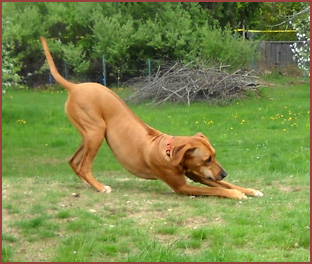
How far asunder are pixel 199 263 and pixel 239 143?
10.8 meters

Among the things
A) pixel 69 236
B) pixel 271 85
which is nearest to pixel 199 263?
pixel 69 236

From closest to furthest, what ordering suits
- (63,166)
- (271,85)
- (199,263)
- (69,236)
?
(199,263)
(69,236)
(63,166)
(271,85)

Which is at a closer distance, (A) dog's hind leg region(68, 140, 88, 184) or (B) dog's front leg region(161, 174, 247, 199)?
(B) dog's front leg region(161, 174, 247, 199)

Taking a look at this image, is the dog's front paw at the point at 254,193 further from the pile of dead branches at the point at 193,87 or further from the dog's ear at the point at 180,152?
the pile of dead branches at the point at 193,87

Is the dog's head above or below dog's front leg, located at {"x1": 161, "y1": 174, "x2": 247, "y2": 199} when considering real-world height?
above

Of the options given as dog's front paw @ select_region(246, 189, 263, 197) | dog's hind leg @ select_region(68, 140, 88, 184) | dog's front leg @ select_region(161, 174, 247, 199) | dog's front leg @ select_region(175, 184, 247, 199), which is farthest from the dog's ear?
dog's hind leg @ select_region(68, 140, 88, 184)

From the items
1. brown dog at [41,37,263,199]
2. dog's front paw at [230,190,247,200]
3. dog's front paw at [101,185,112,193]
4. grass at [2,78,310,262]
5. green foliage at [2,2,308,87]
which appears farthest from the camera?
green foliage at [2,2,308,87]

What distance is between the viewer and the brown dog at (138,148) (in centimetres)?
786

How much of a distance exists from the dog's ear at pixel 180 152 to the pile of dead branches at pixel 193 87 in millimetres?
15719

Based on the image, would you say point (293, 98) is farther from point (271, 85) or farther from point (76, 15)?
point (76, 15)

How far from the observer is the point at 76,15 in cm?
3206

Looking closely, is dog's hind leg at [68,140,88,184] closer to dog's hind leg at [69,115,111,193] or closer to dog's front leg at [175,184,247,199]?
dog's hind leg at [69,115,111,193]

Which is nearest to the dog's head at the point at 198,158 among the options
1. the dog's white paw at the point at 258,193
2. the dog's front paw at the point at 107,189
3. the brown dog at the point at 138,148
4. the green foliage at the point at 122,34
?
the brown dog at the point at 138,148

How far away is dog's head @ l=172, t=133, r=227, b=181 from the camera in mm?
7789
